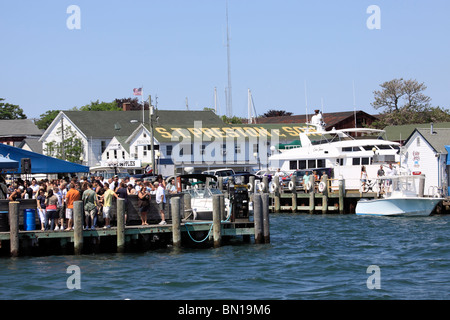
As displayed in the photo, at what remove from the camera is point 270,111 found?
128 m

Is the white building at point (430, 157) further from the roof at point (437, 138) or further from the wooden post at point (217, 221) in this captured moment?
the wooden post at point (217, 221)

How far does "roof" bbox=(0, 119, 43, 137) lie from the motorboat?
267ft

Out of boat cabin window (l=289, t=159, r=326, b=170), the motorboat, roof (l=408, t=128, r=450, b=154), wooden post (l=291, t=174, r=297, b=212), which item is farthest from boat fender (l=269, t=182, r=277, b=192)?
roof (l=408, t=128, r=450, b=154)

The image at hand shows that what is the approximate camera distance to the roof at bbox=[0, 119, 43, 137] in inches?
4296

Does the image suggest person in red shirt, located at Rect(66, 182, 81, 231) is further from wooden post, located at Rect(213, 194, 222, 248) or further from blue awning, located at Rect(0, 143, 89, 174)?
blue awning, located at Rect(0, 143, 89, 174)

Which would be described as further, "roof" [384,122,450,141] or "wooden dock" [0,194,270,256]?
"roof" [384,122,450,141]

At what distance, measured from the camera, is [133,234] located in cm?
2338

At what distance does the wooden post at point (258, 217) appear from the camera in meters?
23.9

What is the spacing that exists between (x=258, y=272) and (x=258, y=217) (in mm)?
4026

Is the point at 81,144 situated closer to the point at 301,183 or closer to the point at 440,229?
the point at 301,183

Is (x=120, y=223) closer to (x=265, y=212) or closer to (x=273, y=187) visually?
(x=265, y=212)
